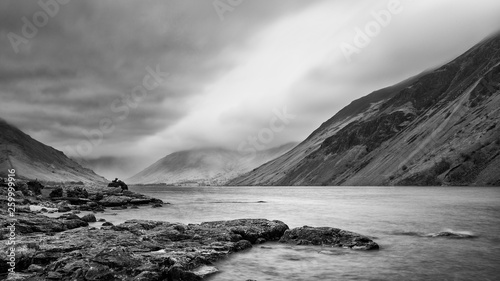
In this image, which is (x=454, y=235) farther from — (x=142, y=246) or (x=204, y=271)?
(x=142, y=246)

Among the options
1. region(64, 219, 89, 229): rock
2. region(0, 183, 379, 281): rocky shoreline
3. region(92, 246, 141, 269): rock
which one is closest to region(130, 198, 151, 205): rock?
region(64, 219, 89, 229): rock

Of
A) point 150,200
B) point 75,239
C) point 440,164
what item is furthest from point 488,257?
point 440,164

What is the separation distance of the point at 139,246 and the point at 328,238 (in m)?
17.3

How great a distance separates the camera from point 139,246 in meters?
24.6

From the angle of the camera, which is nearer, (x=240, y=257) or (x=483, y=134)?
(x=240, y=257)

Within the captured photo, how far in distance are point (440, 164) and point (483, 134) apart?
26.3m

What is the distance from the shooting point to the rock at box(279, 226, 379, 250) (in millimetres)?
29609

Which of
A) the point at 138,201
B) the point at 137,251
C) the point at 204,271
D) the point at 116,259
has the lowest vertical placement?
the point at 204,271

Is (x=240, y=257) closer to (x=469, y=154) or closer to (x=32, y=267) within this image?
(x=32, y=267)

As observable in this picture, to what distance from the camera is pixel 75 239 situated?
26.1m

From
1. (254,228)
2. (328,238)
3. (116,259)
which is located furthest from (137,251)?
(328,238)

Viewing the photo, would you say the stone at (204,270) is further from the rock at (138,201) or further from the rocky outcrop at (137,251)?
the rock at (138,201)

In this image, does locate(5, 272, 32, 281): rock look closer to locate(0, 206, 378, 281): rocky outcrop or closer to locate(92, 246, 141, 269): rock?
locate(0, 206, 378, 281): rocky outcrop

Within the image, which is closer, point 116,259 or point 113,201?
point 116,259
